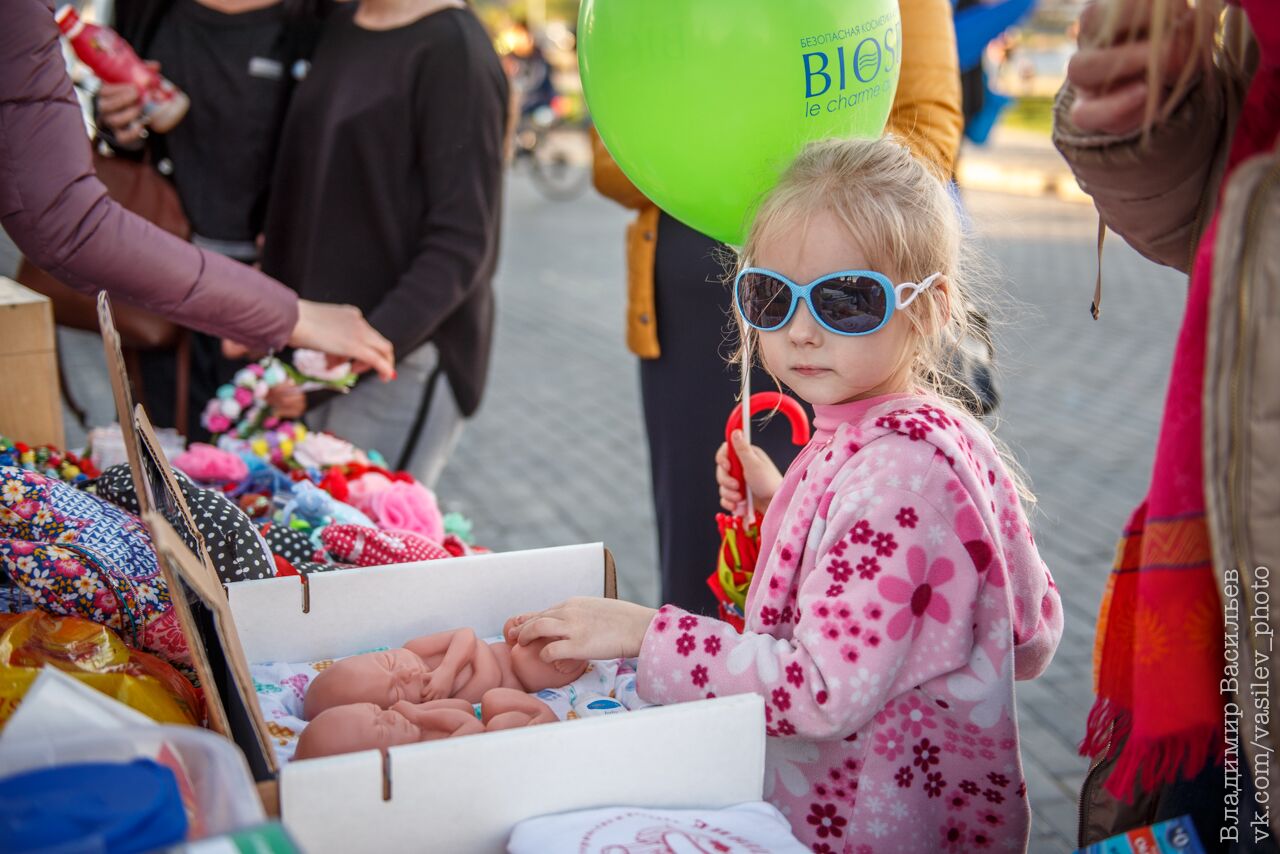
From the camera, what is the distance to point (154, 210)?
2.87 metres

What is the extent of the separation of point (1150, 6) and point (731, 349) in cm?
151

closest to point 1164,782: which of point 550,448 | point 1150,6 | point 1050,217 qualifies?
point 1150,6

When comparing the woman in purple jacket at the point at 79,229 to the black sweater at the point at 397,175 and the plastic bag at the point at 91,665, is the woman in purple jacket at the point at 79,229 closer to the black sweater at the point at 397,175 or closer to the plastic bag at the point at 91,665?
the black sweater at the point at 397,175

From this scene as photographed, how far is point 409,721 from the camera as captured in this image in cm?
139

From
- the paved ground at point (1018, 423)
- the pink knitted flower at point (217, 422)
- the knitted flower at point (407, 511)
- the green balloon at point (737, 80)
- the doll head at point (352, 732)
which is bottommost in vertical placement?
the paved ground at point (1018, 423)

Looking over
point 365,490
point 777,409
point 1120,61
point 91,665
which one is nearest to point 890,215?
point 1120,61

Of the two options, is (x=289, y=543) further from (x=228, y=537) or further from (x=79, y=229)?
(x=79, y=229)

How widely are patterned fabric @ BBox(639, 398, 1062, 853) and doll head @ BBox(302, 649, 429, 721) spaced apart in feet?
1.01

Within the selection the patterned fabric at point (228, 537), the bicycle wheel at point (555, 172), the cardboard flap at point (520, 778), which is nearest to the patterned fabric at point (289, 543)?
the patterned fabric at point (228, 537)

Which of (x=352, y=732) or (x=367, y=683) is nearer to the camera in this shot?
(x=352, y=732)

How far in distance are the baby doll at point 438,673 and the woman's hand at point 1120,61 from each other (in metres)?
0.91

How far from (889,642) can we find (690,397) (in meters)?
1.38

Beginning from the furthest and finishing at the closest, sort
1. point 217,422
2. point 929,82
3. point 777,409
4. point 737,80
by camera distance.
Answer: point 217,422 < point 929,82 < point 777,409 < point 737,80

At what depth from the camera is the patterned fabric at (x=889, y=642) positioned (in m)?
1.30
